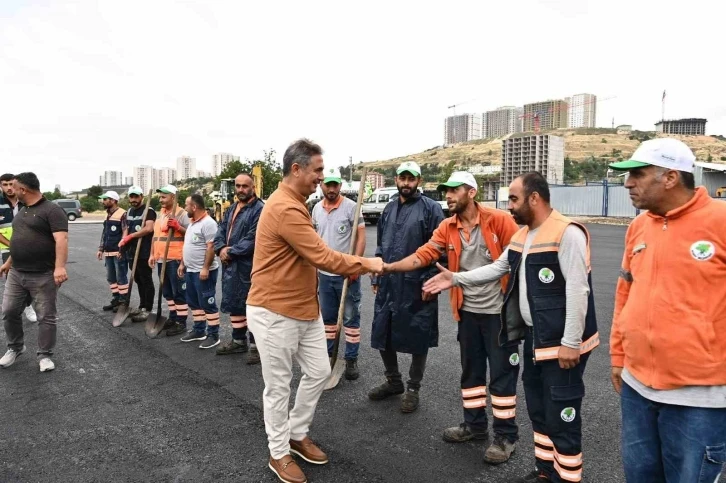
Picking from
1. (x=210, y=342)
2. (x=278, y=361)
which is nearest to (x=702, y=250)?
(x=278, y=361)

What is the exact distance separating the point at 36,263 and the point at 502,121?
514 ft

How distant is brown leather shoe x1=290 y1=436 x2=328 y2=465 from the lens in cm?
336

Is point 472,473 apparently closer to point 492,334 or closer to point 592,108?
point 492,334

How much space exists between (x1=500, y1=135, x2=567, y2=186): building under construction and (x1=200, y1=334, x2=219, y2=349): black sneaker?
236 feet

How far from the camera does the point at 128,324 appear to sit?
7379 mm

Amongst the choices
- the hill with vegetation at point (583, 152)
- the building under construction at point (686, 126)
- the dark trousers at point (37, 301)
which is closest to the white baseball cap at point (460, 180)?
the dark trousers at point (37, 301)

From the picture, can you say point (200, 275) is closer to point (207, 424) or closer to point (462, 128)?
point (207, 424)

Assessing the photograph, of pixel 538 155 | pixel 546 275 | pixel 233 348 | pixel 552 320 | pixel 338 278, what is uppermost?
pixel 538 155

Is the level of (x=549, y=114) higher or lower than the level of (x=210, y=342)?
higher

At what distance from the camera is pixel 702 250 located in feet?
6.66

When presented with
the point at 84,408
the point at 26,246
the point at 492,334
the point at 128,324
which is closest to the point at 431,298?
the point at 492,334

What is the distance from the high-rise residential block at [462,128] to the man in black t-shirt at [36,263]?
15181 centimetres

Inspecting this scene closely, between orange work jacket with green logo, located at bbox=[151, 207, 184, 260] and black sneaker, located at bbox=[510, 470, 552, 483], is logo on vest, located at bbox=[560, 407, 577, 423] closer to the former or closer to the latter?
black sneaker, located at bbox=[510, 470, 552, 483]

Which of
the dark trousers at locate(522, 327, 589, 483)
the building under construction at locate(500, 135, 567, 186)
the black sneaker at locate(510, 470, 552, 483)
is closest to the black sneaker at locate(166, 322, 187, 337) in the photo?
the black sneaker at locate(510, 470, 552, 483)
